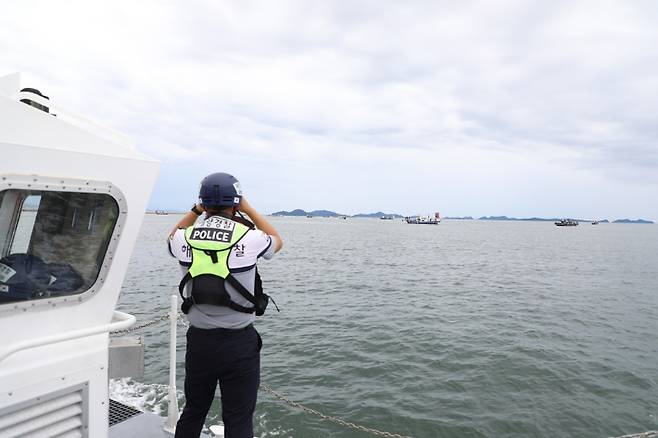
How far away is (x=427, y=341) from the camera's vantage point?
14.7m

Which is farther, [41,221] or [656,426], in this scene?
[656,426]

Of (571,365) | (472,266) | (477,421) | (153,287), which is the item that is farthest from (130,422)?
(472,266)

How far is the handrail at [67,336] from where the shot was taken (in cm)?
224

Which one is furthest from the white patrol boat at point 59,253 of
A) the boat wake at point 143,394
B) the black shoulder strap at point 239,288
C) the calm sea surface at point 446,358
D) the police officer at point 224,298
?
the boat wake at point 143,394

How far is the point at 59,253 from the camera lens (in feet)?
9.37

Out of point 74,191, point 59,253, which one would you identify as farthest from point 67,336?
point 74,191

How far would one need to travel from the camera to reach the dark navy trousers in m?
2.93

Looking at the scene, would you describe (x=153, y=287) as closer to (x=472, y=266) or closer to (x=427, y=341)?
(x=427, y=341)

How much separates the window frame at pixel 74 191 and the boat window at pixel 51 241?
3 cm

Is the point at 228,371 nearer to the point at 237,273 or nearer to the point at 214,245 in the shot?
the point at 237,273

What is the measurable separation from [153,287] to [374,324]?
47.1 feet

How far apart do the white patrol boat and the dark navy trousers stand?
0.59 m

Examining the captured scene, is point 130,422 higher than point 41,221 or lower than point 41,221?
lower

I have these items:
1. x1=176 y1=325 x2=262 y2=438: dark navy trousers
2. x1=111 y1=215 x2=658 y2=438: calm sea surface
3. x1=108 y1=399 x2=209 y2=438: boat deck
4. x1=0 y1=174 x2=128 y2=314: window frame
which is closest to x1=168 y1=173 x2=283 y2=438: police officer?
x1=176 y1=325 x2=262 y2=438: dark navy trousers
